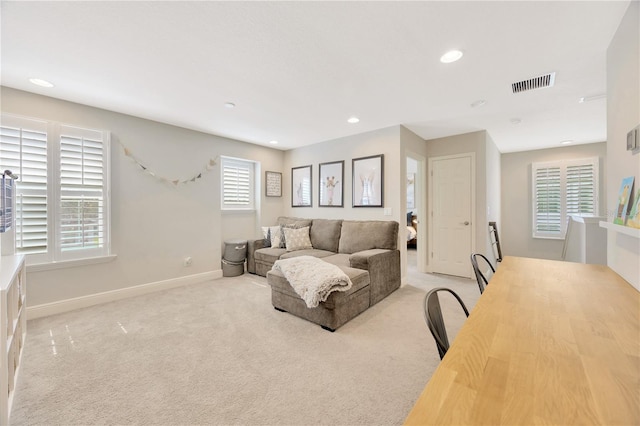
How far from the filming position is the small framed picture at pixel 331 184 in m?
4.43

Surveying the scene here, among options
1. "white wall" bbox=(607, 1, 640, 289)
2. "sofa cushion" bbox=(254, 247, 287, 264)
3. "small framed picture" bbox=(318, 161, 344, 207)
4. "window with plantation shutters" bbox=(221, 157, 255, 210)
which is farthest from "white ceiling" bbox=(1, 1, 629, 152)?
"sofa cushion" bbox=(254, 247, 287, 264)

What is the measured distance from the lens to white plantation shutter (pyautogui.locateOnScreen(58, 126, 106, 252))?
2891mm

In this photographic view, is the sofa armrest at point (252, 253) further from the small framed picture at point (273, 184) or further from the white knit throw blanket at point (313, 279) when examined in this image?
the white knit throw blanket at point (313, 279)

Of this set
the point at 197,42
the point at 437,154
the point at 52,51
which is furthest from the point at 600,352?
the point at 437,154

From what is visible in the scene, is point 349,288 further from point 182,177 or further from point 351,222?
point 182,177

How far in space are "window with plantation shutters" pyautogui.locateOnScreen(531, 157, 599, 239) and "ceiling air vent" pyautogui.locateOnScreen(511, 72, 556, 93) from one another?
12.4 feet

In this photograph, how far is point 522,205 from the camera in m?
5.64

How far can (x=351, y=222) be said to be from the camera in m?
4.06

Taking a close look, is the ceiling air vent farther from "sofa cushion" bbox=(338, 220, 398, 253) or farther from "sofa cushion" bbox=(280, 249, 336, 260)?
"sofa cushion" bbox=(280, 249, 336, 260)

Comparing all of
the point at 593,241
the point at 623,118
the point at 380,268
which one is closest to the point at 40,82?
the point at 380,268

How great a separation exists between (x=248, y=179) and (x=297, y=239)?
5.40 ft

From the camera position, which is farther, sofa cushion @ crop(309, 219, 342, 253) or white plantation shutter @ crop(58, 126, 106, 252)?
sofa cushion @ crop(309, 219, 342, 253)

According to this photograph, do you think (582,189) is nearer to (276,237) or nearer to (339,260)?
(339,260)

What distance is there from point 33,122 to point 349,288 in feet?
12.3
